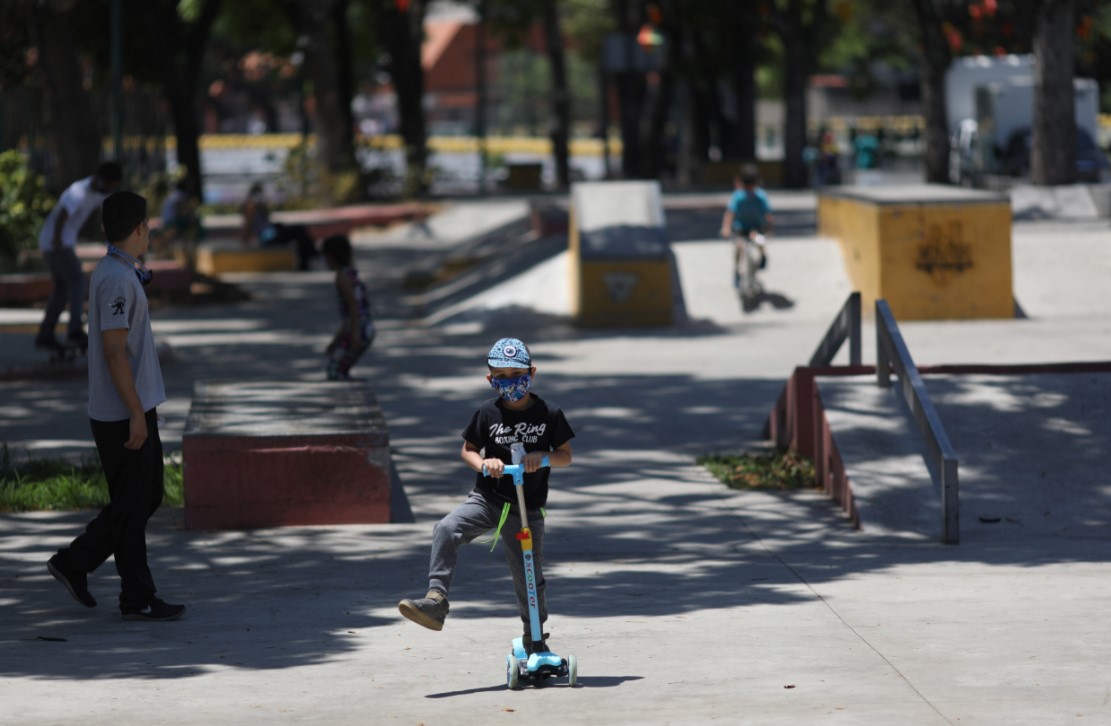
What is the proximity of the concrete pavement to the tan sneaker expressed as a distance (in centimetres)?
23

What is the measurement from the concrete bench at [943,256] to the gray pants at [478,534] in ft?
41.9

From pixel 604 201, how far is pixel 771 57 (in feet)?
100

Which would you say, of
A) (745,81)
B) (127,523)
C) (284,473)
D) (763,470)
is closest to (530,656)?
(127,523)

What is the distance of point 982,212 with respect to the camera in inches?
749

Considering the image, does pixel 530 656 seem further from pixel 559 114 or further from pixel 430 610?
pixel 559 114

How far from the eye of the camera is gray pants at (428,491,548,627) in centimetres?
663

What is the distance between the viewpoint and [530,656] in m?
6.45

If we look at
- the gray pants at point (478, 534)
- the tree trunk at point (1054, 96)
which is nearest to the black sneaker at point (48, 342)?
the gray pants at point (478, 534)

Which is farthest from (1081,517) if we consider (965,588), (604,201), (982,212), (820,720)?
(604,201)

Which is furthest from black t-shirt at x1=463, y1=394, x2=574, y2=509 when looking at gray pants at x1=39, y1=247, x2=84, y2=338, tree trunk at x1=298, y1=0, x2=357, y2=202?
tree trunk at x1=298, y1=0, x2=357, y2=202

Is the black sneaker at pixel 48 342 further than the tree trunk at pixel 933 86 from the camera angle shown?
No

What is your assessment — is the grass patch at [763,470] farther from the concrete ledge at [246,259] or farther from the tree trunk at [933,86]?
the tree trunk at [933,86]

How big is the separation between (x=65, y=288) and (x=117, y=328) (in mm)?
8723

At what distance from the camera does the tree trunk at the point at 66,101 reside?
77.8 feet
